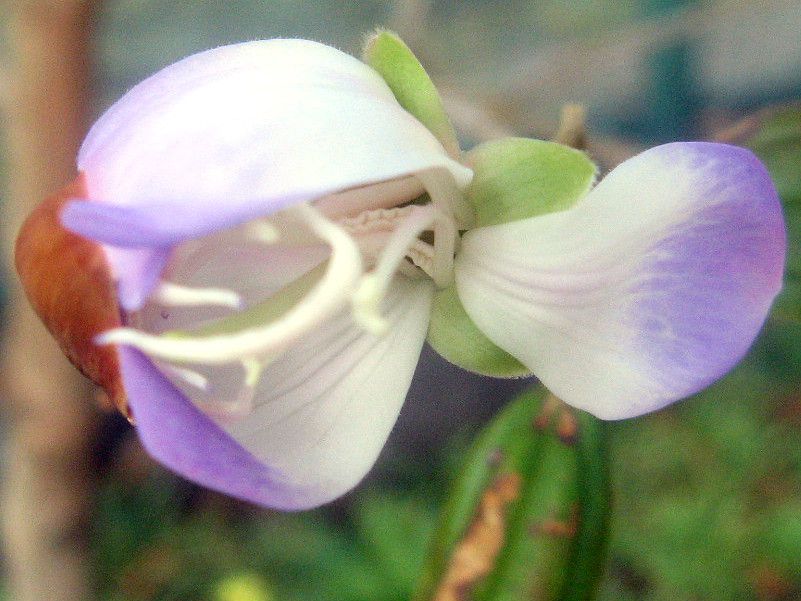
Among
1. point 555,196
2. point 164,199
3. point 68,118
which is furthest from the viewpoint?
point 68,118

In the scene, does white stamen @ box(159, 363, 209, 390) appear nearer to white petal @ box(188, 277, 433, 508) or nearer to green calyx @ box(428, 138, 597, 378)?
white petal @ box(188, 277, 433, 508)

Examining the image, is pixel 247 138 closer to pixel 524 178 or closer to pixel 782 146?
pixel 524 178

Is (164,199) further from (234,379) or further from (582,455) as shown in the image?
(582,455)

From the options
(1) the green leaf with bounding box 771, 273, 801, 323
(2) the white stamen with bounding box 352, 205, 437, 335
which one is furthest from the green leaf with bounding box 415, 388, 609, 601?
(2) the white stamen with bounding box 352, 205, 437, 335

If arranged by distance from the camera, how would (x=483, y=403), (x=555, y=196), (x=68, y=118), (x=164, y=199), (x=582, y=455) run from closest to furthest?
(x=164, y=199), (x=555, y=196), (x=582, y=455), (x=68, y=118), (x=483, y=403)

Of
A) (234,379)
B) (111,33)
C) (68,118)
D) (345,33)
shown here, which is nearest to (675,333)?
(234,379)

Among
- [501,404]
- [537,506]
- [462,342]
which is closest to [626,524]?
[501,404]
